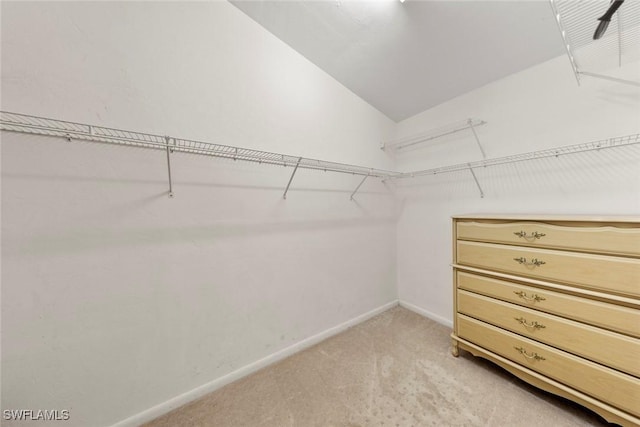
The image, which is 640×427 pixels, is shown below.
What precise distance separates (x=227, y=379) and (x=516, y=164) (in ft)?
8.52

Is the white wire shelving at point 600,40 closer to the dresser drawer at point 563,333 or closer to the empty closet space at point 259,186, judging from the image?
the empty closet space at point 259,186

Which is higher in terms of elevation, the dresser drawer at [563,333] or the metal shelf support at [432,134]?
the metal shelf support at [432,134]

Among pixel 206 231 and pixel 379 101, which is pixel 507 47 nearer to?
pixel 379 101

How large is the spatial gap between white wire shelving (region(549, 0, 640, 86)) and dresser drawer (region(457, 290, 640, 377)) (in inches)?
55.4

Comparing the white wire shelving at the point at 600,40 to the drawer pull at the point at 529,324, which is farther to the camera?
the drawer pull at the point at 529,324

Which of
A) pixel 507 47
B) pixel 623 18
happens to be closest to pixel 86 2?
pixel 507 47

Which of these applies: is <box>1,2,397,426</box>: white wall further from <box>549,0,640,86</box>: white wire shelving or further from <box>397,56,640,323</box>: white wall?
<box>549,0,640,86</box>: white wire shelving

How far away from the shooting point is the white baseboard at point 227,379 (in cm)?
124

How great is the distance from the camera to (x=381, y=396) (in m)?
1.39

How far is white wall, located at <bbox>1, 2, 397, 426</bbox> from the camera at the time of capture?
100cm

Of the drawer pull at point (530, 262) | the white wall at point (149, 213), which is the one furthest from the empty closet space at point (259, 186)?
the drawer pull at point (530, 262)

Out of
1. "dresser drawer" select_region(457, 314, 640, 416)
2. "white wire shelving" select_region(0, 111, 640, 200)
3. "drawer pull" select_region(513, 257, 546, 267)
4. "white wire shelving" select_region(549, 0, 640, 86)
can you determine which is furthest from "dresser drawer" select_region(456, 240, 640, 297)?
"white wire shelving" select_region(549, 0, 640, 86)

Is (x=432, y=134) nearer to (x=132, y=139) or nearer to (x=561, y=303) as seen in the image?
(x=561, y=303)

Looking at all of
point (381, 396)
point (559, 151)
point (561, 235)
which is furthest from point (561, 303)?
point (381, 396)
